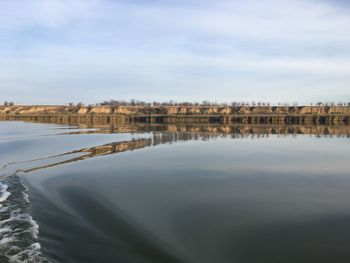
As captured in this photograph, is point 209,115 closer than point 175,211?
No

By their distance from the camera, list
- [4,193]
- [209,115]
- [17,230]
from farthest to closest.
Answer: [209,115] < [4,193] < [17,230]

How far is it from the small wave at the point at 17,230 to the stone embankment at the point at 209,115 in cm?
8452

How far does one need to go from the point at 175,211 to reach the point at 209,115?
107169 mm

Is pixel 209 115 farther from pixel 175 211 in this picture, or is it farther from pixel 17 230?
pixel 17 230

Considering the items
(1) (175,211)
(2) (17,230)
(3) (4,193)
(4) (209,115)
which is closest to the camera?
(2) (17,230)

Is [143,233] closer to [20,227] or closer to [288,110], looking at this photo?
[20,227]

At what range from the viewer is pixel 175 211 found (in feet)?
38.6

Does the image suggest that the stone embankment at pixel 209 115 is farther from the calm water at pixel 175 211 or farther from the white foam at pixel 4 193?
the white foam at pixel 4 193

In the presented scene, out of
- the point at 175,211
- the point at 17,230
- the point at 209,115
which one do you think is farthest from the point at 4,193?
the point at 209,115

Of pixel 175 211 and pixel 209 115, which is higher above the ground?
pixel 209 115

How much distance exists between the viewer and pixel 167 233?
9.88m

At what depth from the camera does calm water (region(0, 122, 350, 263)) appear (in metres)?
8.68

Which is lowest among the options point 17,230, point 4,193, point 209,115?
point 17,230

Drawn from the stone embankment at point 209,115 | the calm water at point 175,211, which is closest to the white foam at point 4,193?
the calm water at point 175,211
